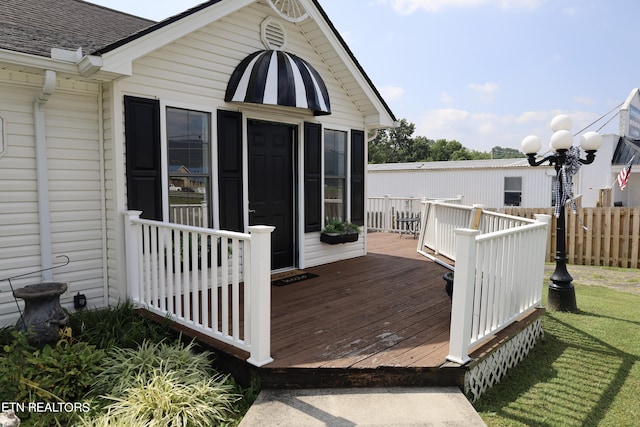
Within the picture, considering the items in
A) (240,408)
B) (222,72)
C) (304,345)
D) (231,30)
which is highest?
(231,30)

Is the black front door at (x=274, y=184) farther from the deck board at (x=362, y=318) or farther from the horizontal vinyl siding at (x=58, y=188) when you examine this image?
the horizontal vinyl siding at (x=58, y=188)

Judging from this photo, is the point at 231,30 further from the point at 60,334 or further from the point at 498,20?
the point at 498,20

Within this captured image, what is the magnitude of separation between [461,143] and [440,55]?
47.1 metres

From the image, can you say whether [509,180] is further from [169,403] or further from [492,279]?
[169,403]

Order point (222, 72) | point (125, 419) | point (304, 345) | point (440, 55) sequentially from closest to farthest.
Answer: point (125, 419)
point (304, 345)
point (222, 72)
point (440, 55)

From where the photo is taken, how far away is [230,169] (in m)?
5.08

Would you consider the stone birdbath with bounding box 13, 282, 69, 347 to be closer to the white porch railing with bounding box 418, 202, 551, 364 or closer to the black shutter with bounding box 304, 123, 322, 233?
the white porch railing with bounding box 418, 202, 551, 364

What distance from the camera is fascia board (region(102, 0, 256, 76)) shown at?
372 centimetres

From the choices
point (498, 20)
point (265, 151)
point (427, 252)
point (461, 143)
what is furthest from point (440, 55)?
point (461, 143)

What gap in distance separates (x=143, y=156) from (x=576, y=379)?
4.63m

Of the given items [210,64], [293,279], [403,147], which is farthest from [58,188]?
[403,147]

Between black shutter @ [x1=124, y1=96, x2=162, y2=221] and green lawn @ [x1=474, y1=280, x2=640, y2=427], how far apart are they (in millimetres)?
3665

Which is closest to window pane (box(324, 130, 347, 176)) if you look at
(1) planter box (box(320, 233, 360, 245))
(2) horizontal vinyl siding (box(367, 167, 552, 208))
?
(1) planter box (box(320, 233, 360, 245))

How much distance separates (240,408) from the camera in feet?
9.51
